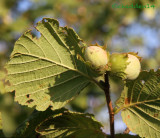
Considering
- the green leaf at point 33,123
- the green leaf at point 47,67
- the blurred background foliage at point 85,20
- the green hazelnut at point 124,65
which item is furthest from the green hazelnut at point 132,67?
the blurred background foliage at point 85,20

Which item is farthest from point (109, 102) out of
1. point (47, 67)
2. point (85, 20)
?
point (85, 20)

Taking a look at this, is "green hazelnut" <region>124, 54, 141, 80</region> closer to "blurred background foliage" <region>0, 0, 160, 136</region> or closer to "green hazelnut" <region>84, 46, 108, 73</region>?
"green hazelnut" <region>84, 46, 108, 73</region>

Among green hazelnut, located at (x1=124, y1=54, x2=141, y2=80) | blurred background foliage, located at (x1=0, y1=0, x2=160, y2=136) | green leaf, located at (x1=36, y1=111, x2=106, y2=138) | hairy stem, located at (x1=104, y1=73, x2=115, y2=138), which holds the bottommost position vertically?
green leaf, located at (x1=36, y1=111, x2=106, y2=138)

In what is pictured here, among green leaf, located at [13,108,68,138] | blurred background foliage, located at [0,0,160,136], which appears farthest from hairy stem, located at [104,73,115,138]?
blurred background foliage, located at [0,0,160,136]

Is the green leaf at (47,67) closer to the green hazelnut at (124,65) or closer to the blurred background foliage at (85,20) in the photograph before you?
the green hazelnut at (124,65)

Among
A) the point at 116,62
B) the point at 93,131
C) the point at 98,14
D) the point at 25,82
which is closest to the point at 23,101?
the point at 25,82

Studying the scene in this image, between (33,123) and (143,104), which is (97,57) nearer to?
(143,104)

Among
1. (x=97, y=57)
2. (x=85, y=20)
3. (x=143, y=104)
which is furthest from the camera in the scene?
(x=85, y=20)
